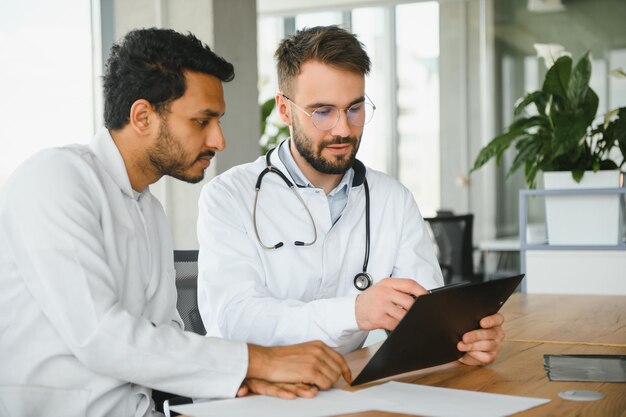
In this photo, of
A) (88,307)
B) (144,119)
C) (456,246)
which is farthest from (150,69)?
(456,246)

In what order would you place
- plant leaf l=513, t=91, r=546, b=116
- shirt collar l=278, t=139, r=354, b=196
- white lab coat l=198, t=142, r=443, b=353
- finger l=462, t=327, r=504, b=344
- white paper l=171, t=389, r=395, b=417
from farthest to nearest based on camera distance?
1. plant leaf l=513, t=91, r=546, b=116
2. shirt collar l=278, t=139, r=354, b=196
3. white lab coat l=198, t=142, r=443, b=353
4. finger l=462, t=327, r=504, b=344
5. white paper l=171, t=389, r=395, b=417

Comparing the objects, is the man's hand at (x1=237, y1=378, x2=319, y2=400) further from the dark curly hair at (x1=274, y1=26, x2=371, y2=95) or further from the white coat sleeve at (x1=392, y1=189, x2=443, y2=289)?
the dark curly hair at (x1=274, y1=26, x2=371, y2=95)

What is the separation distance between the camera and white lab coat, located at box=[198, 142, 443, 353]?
1842 mm

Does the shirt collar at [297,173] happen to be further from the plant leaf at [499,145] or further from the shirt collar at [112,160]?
the plant leaf at [499,145]

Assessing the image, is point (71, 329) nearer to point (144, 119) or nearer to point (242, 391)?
point (242, 391)

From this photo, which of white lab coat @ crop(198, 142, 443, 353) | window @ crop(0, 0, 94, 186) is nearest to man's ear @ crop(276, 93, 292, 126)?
white lab coat @ crop(198, 142, 443, 353)

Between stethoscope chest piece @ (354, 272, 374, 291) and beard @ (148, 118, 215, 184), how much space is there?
23.3 inches

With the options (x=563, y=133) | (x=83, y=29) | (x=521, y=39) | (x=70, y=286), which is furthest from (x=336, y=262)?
(x=521, y=39)

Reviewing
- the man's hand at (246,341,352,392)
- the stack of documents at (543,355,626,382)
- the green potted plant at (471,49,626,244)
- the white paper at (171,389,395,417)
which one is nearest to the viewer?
the white paper at (171,389,395,417)

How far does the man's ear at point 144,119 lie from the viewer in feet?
5.34

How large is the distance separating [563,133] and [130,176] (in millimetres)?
1986

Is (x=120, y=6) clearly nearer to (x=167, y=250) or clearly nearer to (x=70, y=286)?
(x=167, y=250)

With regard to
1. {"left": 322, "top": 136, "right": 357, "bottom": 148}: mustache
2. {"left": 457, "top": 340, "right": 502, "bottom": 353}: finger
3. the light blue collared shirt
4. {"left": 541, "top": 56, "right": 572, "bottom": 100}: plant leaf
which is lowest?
{"left": 457, "top": 340, "right": 502, "bottom": 353}: finger

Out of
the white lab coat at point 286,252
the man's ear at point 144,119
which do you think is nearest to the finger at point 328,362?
the white lab coat at point 286,252
